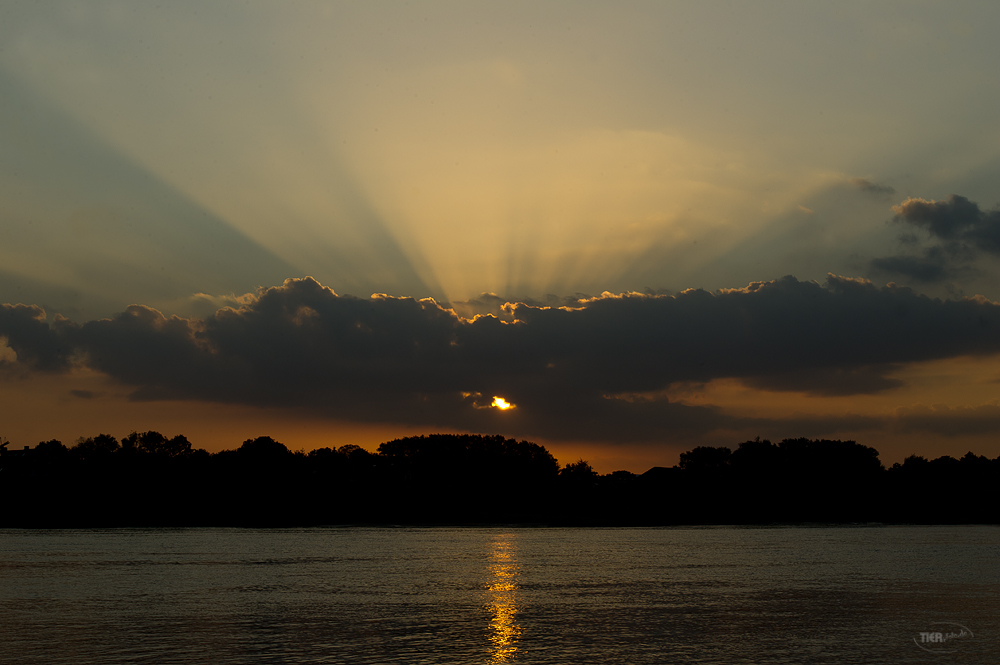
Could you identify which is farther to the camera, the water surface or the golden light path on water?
the golden light path on water

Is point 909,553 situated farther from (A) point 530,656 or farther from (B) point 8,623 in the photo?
(B) point 8,623

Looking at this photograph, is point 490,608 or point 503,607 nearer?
point 490,608

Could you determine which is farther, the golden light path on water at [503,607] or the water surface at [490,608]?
the golden light path on water at [503,607]

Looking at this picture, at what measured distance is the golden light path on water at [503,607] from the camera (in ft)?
111

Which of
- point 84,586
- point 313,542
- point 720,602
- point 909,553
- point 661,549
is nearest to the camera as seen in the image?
point 720,602

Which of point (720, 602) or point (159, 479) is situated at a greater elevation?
point (159, 479)

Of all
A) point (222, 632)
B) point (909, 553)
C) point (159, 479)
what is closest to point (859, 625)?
point (222, 632)

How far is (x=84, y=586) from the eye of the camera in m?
58.1

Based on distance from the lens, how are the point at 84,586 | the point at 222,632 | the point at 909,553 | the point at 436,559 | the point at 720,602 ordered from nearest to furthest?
1. the point at 222,632
2. the point at 720,602
3. the point at 84,586
4. the point at 436,559
5. the point at 909,553

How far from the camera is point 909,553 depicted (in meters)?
99.6

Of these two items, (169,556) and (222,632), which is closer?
(222,632)

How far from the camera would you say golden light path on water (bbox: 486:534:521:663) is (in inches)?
1330

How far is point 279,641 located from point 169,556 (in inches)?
2363

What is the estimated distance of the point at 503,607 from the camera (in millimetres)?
47594
